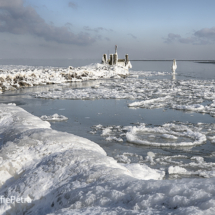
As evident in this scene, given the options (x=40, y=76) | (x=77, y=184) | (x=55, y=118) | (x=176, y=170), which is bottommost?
(x=176, y=170)

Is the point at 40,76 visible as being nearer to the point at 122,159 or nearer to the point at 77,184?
the point at 122,159

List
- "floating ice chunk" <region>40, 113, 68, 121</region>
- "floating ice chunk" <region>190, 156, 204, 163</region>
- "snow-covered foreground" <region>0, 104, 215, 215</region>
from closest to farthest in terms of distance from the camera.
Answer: "snow-covered foreground" <region>0, 104, 215, 215</region>
"floating ice chunk" <region>190, 156, 204, 163</region>
"floating ice chunk" <region>40, 113, 68, 121</region>

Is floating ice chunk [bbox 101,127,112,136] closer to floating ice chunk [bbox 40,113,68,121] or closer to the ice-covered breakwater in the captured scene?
floating ice chunk [bbox 40,113,68,121]

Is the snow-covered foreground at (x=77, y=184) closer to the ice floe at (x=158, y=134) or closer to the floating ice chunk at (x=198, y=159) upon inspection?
the floating ice chunk at (x=198, y=159)

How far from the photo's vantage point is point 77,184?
2266 millimetres

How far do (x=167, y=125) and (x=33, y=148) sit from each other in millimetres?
4400

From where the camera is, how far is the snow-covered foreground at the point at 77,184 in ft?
5.69

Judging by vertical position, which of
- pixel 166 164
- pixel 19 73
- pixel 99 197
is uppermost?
pixel 19 73

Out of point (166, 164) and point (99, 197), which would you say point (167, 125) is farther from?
point (99, 197)

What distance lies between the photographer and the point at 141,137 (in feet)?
18.3

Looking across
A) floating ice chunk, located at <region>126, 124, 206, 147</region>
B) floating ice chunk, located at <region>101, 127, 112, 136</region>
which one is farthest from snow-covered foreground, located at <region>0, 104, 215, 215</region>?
floating ice chunk, located at <region>101, 127, 112, 136</region>

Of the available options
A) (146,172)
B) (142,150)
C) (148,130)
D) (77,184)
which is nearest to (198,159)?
(142,150)

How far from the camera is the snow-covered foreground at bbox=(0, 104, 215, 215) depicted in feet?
5.69

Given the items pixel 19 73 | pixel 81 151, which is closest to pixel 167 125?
pixel 81 151
